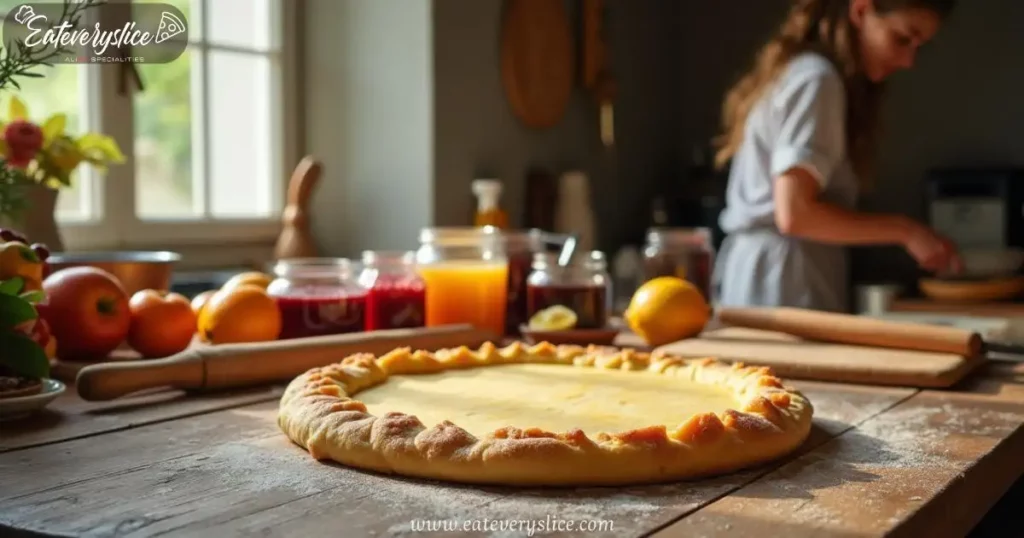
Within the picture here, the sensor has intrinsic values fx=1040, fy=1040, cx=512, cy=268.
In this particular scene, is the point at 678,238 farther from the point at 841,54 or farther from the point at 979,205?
the point at 979,205

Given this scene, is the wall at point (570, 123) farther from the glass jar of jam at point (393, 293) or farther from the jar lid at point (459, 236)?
the glass jar of jam at point (393, 293)

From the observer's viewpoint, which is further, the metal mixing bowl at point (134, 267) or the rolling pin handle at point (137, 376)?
the metal mixing bowl at point (134, 267)

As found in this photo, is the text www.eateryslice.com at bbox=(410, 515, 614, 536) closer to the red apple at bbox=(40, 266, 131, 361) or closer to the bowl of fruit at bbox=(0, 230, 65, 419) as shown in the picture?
the bowl of fruit at bbox=(0, 230, 65, 419)

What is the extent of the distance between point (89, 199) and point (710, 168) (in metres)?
2.39

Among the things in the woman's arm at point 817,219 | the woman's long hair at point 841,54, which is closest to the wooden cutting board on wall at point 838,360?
the woman's arm at point 817,219

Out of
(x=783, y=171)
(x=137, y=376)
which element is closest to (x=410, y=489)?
(x=137, y=376)

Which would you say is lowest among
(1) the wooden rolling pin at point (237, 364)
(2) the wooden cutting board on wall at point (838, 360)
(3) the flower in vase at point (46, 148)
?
(2) the wooden cutting board on wall at point (838, 360)

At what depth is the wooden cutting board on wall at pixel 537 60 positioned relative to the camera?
3.10m

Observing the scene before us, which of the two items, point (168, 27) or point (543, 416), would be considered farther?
point (168, 27)

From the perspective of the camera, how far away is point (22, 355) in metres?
1.07

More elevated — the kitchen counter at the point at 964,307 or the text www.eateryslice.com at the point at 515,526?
the text www.eateryslice.com at the point at 515,526

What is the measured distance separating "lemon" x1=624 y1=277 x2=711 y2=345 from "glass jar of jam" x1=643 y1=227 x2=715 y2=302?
307mm

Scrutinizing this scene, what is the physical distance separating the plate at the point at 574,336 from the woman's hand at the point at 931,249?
944 millimetres

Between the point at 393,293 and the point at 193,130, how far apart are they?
1.30 m
